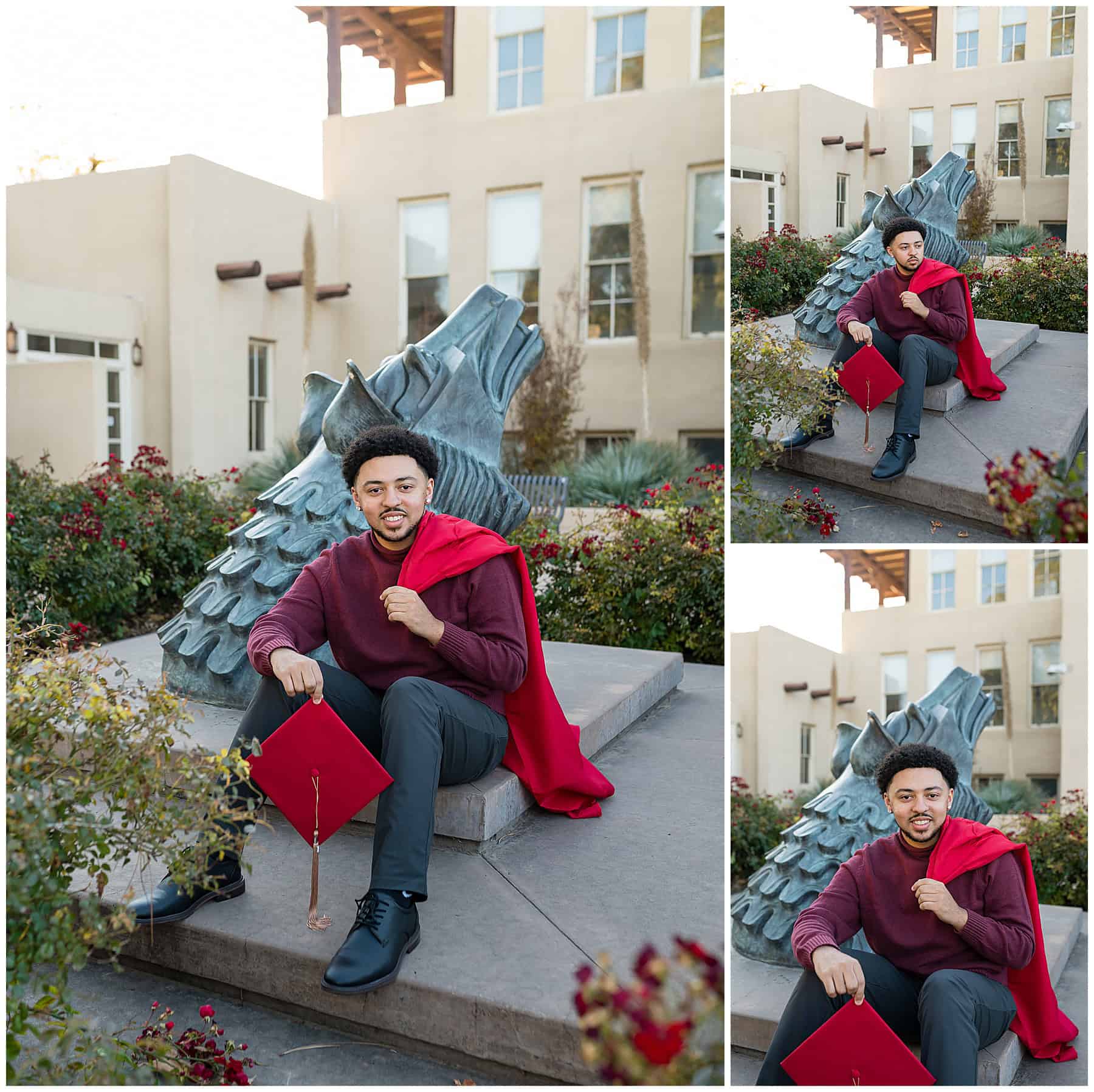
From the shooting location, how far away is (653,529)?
564cm

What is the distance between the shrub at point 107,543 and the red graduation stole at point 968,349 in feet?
14.4

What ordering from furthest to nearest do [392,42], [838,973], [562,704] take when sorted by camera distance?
[392,42] → [562,704] → [838,973]

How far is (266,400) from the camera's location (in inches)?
444

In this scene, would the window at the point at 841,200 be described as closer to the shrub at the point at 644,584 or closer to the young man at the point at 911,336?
the young man at the point at 911,336

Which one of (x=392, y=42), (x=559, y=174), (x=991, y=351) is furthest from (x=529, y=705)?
(x=392, y=42)

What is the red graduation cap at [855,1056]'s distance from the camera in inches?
79.7

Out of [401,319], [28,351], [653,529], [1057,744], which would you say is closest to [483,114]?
[401,319]

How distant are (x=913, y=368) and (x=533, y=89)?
Result: 33.4 feet

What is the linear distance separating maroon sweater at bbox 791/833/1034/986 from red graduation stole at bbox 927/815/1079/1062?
0.04 metres

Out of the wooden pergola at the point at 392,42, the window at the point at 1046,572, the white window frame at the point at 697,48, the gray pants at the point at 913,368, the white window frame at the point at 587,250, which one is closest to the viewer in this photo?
the gray pants at the point at 913,368

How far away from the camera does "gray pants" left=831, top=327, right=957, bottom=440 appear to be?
1.72 metres

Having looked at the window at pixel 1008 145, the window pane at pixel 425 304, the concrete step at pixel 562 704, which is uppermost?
the window pane at pixel 425 304

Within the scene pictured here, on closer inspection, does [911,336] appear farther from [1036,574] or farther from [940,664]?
[940,664]

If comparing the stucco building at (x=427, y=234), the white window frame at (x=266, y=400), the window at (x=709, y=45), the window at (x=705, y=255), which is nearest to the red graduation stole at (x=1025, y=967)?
the stucco building at (x=427, y=234)
